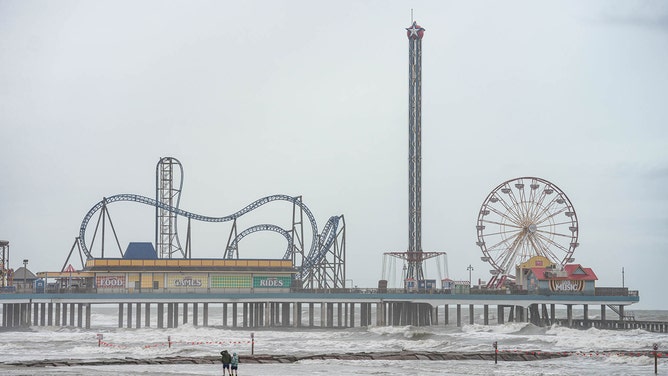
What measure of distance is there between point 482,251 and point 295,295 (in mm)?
23495

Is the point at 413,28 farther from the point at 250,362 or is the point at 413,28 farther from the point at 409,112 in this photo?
the point at 250,362

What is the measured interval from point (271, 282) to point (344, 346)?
32.7 metres

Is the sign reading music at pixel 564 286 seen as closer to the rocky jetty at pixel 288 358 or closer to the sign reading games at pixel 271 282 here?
the sign reading games at pixel 271 282

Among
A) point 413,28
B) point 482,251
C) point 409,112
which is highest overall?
point 413,28

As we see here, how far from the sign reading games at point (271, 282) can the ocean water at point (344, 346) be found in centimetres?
853

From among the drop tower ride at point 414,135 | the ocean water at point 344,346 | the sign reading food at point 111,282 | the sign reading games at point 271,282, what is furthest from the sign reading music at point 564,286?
the sign reading food at point 111,282

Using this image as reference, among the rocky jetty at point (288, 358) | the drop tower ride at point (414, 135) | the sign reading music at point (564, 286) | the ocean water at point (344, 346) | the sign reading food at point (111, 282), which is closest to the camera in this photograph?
the ocean water at point (344, 346)

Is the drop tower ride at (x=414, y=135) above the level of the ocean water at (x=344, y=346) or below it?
above

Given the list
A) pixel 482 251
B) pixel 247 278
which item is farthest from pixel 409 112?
pixel 247 278

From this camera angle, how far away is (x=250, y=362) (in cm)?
5984

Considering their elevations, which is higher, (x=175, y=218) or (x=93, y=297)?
(x=175, y=218)

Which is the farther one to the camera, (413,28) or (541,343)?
(413,28)

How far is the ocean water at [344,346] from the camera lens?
5612 centimetres

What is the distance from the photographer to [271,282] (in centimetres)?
10938
